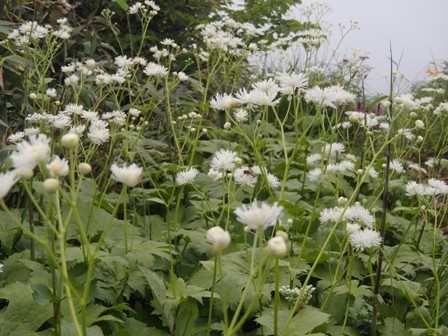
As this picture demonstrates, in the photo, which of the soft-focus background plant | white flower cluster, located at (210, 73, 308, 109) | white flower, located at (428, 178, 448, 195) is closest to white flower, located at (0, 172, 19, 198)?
the soft-focus background plant

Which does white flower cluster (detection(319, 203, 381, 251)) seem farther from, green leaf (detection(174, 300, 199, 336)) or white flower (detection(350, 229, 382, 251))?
green leaf (detection(174, 300, 199, 336))

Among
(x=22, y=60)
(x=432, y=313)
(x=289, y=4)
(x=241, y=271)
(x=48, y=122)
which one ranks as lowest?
(x=432, y=313)

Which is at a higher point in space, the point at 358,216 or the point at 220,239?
the point at 220,239

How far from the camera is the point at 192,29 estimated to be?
190 inches

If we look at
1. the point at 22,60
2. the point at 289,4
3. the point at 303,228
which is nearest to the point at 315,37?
the point at 289,4

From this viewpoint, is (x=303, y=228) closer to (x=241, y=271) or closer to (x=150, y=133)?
(x=241, y=271)

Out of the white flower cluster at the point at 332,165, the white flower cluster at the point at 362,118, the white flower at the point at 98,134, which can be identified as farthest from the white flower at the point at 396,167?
the white flower at the point at 98,134

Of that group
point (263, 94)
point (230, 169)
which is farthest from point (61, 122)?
point (263, 94)

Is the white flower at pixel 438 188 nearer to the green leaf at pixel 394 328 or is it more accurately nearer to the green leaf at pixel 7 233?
the green leaf at pixel 394 328

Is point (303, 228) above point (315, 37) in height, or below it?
below

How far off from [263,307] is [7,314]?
73 centimetres

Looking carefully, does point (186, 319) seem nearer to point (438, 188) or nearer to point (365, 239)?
point (365, 239)

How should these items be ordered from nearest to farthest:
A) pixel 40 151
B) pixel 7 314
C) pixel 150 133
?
pixel 40 151, pixel 7 314, pixel 150 133

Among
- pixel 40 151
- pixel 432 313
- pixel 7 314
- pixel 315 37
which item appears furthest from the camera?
pixel 315 37
